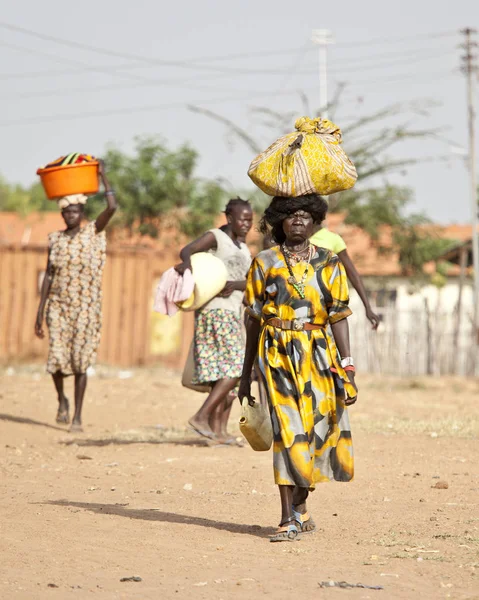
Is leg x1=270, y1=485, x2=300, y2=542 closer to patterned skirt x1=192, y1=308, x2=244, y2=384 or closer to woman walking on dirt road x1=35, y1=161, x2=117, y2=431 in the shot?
patterned skirt x1=192, y1=308, x2=244, y2=384

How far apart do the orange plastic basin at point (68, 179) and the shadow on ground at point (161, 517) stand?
3.87 metres

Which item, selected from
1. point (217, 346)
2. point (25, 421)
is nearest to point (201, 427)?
point (217, 346)

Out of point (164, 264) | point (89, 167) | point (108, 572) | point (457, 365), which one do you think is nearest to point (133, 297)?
point (164, 264)

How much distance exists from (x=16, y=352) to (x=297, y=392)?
15.0 metres

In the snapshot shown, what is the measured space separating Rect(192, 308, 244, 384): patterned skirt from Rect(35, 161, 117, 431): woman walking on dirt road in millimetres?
1441

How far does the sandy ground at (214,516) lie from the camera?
4.48 metres

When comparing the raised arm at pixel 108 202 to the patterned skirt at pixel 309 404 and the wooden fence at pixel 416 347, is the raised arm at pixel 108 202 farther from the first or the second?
the wooden fence at pixel 416 347

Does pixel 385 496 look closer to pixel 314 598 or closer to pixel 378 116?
pixel 314 598

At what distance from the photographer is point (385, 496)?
22.0 feet

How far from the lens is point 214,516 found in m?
6.10

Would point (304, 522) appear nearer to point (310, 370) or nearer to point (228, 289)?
point (310, 370)

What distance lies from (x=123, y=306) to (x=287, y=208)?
15.0 m

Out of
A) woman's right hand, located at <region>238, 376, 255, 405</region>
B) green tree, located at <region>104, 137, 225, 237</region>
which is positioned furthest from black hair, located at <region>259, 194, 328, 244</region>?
green tree, located at <region>104, 137, 225, 237</region>

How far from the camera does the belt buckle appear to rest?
17.7ft
